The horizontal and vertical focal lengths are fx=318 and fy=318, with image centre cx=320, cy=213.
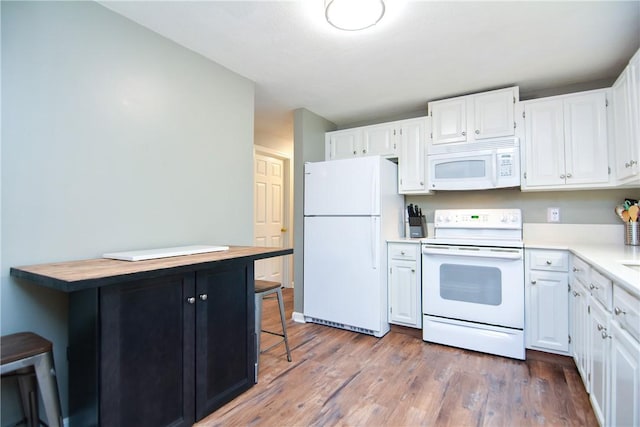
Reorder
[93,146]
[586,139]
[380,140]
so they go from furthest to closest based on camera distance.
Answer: [380,140] → [586,139] → [93,146]

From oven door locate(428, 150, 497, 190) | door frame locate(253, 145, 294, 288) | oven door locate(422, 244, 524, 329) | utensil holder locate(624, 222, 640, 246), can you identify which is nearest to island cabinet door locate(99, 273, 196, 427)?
oven door locate(422, 244, 524, 329)

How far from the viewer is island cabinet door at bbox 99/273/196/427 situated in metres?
1.36

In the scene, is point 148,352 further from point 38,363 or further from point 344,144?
point 344,144

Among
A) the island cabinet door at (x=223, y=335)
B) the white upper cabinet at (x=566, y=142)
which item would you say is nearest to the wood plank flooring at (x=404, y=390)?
the island cabinet door at (x=223, y=335)

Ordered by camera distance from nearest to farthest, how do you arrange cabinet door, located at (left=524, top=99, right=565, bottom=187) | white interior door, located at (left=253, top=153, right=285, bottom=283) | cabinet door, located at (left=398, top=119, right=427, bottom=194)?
cabinet door, located at (left=524, top=99, right=565, bottom=187) < cabinet door, located at (left=398, top=119, right=427, bottom=194) < white interior door, located at (left=253, top=153, right=285, bottom=283)

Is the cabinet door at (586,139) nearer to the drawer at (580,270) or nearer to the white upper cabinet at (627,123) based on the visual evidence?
the white upper cabinet at (627,123)

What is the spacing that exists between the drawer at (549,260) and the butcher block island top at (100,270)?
7.15 ft

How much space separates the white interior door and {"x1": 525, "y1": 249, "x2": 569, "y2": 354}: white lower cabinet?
3.26 meters

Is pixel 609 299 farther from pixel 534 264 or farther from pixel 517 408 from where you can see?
pixel 534 264

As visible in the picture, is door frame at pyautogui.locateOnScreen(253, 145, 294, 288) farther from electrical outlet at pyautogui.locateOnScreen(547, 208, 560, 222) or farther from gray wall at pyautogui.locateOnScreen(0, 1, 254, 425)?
electrical outlet at pyautogui.locateOnScreen(547, 208, 560, 222)

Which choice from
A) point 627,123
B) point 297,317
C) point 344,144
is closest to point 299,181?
point 344,144

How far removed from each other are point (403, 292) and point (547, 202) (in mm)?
1525

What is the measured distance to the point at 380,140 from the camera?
3385mm

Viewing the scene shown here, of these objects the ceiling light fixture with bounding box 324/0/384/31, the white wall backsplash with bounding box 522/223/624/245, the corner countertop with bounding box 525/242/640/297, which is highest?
the ceiling light fixture with bounding box 324/0/384/31
